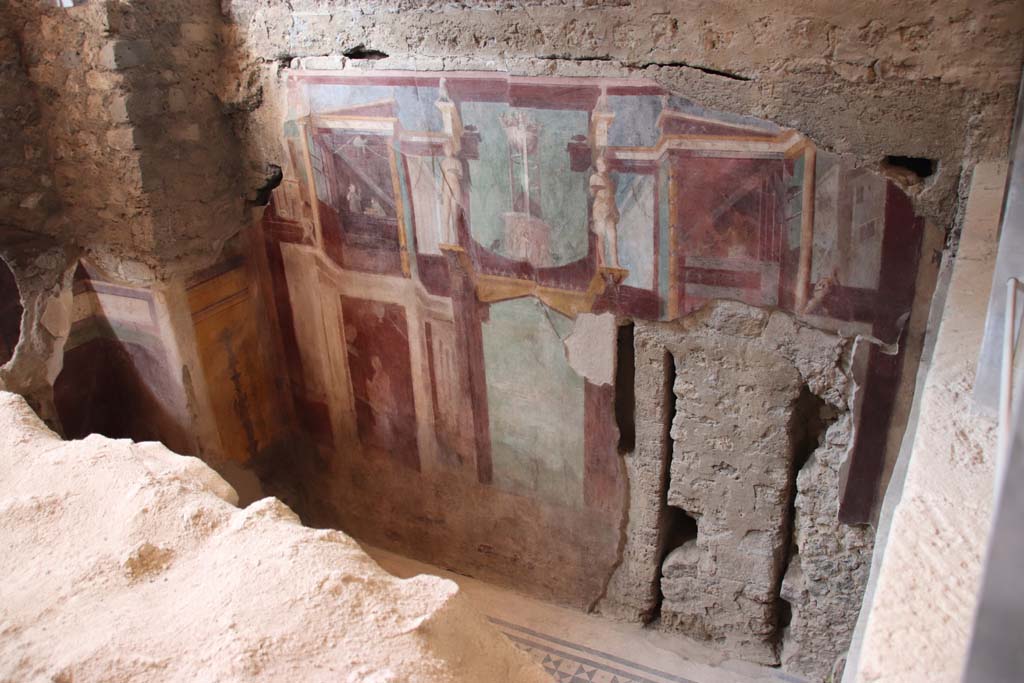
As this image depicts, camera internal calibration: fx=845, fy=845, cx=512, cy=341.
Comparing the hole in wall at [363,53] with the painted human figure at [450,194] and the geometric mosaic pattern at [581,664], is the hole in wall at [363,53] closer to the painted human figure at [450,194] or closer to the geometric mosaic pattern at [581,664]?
the painted human figure at [450,194]

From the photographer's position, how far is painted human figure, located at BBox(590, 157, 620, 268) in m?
3.26

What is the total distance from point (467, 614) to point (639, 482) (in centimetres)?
222

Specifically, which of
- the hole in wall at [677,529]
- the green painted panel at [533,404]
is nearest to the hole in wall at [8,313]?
the green painted panel at [533,404]

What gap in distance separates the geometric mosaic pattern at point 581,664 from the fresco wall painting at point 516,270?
10.6 inches

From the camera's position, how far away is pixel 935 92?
2.65 metres

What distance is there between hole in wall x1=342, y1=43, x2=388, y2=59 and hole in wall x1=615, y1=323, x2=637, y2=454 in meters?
1.55

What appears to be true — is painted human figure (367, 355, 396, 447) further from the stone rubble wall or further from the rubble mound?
the rubble mound

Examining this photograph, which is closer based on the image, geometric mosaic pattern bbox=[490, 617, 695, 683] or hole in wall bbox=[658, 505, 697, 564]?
geometric mosaic pattern bbox=[490, 617, 695, 683]

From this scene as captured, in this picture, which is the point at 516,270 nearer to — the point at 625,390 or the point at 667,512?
the point at 625,390

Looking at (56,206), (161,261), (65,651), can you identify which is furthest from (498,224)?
(65,651)

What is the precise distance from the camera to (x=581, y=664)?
3.73 m

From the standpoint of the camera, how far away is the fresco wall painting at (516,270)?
9.85 ft

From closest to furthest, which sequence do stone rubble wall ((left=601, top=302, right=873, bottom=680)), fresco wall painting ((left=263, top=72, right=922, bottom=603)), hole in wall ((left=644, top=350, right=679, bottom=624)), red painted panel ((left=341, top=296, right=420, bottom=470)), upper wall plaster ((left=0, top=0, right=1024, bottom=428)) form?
upper wall plaster ((left=0, top=0, right=1024, bottom=428))
fresco wall painting ((left=263, top=72, right=922, bottom=603))
stone rubble wall ((left=601, top=302, right=873, bottom=680))
hole in wall ((left=644, top=350, right=679, bottom=624))
red painted panel ((left=341, top=296, right=420, bottom=470))

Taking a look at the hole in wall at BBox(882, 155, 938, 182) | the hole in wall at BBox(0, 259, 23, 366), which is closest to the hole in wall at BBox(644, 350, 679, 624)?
the hole in wall at BBox(882, 155, 938, 182)
